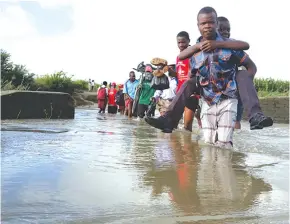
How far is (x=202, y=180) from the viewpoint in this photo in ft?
9.27

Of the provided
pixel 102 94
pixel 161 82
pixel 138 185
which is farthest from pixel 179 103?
pixel 102 94

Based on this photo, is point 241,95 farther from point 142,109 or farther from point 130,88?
point 130,88

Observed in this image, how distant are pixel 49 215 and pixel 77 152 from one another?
1.88 m

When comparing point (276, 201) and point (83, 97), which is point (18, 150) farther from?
point (83, 97)

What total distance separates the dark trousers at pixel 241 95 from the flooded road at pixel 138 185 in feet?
1.21

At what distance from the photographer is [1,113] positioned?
26.7ft

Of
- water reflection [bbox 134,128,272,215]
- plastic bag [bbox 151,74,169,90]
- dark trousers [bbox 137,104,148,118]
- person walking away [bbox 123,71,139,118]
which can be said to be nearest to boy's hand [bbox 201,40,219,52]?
water reflection [bbox 134,128,272,215]

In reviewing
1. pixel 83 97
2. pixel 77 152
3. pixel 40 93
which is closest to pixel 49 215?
pixel 77 152

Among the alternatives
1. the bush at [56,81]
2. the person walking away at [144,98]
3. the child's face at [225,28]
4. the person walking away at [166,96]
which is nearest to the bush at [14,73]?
the bush at [56,81]

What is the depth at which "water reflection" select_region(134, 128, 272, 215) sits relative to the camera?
→ 2236 mm

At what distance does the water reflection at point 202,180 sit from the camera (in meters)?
2.24

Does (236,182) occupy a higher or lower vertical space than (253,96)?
lower

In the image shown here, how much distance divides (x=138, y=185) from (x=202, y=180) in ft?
1.48

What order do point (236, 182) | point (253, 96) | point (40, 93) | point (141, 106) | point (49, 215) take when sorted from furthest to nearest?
point (141, 106)
point (40, 93)
point (253, 96)
point (236, 182)
point (49, 215)
